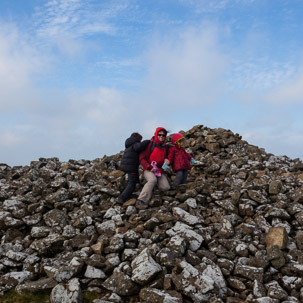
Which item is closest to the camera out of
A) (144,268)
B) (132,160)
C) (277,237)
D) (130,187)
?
(144,268)

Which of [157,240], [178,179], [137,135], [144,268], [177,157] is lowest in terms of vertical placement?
[144,268]

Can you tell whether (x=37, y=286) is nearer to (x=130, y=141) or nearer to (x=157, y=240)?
(x=157, y=240)

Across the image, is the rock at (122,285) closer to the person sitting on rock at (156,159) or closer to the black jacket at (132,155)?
the person sitting on rock at (156,159)

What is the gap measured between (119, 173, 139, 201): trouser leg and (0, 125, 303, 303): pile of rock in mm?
415

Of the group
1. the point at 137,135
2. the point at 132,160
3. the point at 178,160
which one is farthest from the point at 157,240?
the point at 137,135

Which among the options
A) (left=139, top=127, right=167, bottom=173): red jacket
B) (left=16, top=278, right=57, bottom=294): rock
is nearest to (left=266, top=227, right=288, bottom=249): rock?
(left=139, top=127, right=167, bottom=173): red jacket

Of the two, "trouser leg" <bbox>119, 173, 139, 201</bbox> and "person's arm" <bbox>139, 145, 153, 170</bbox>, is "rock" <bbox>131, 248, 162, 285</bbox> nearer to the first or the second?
"trouser leg" <bbox>119, 173, 139, 201</bbox>

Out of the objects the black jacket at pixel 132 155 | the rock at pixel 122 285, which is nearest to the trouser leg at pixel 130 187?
the black jacket at pixel 132 155

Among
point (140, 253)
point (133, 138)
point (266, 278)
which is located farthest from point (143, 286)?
point (133, 138)

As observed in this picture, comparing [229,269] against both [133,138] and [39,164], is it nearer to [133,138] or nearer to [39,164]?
[133,138]

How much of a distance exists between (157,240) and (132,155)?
3.57 metres

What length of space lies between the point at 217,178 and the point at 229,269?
6382 millimetres

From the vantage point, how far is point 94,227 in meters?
9.38

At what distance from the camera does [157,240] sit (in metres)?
8.15
